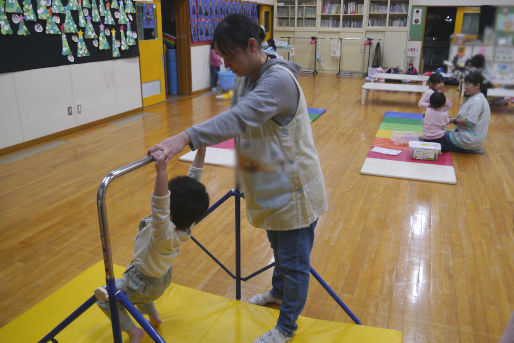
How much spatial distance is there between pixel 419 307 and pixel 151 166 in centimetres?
295

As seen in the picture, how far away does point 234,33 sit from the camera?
122 cm

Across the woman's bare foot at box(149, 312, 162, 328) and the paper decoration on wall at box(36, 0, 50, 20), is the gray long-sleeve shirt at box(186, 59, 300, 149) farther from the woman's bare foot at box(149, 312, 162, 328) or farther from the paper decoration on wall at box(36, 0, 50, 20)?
the paper decoration on wall at box(36, 0, 50, 20)

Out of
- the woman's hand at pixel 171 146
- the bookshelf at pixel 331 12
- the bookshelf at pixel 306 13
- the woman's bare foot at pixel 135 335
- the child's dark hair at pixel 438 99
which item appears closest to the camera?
the woman's hand at pixel 171 146

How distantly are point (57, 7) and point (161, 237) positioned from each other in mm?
4789

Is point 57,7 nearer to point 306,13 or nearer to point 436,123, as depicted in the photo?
point 436,123

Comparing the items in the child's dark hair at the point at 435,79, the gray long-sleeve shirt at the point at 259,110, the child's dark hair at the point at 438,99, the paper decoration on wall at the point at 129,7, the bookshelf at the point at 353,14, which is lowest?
the child's dark hair at the point at 438,99

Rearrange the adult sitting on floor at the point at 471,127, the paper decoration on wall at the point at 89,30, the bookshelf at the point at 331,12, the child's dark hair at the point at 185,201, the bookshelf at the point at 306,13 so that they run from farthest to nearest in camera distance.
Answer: the bookshelf at the point at 306,13 < the bookshelf at the point at 331,12 < the paper decoration on wall at the point at 89,30 < the adult sitting on floor at the point at 471,127 < the child's dark hair at the point at 185,201

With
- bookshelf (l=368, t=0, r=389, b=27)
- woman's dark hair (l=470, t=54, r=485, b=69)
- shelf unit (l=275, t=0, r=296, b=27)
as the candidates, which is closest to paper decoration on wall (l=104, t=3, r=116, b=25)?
woman's dark hair (l=470, t=54, r=485, b=69)

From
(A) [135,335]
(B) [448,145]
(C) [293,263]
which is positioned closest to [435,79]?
(B) [448,145]

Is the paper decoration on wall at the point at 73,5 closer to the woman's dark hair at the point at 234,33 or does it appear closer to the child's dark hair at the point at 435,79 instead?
the child's dark hair at the point at 435,79

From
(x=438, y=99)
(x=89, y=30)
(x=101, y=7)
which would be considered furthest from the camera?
(x=101, y=7)

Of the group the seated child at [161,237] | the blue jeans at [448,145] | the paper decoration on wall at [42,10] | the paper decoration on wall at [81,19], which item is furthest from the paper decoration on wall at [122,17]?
the seated child at [161,237]

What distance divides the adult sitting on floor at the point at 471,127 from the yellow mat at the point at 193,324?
334cm

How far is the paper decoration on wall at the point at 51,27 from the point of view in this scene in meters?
5.03
